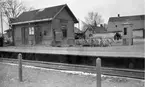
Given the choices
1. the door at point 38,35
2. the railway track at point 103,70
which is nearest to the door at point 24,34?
the door at point 38,35

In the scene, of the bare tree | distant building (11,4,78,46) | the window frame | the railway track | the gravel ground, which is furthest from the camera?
the bare tree

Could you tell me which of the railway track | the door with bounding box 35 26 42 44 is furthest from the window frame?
the railway track

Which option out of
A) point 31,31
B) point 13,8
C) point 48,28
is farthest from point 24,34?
point 13,8

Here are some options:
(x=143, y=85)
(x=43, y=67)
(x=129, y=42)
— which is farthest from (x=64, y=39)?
(x=143, y=85)

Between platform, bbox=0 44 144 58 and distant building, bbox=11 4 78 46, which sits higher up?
distant building, bbox=11 4 78 46

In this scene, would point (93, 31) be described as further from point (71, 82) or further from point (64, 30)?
point (71, 82)

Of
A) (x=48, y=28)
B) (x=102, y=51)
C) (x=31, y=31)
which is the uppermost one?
(x=48, y=28)

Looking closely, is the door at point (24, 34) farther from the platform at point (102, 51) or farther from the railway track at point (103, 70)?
the railway track at point (103, 70)

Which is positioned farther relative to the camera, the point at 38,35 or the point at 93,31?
the point at 93,31

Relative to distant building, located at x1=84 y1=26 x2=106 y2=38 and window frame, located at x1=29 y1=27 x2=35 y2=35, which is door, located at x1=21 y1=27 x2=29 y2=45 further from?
distant building, located at x1=84 y1=26 x2=106 y2=38

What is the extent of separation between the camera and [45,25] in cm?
1472

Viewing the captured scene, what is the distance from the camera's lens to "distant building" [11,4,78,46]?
14.4 meters

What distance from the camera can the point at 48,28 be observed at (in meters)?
14.5

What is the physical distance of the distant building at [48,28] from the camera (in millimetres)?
14391
